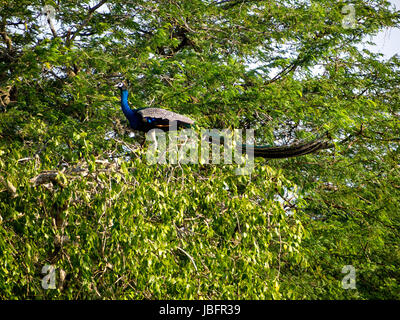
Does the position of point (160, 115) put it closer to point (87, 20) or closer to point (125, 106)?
point (125, 106)

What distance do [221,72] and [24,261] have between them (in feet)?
13.8

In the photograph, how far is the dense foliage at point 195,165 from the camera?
3.77 metres

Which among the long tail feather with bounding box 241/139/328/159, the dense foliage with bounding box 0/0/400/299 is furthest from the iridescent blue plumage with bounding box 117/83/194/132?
the long tail feather with bounding box 241/139/328/159

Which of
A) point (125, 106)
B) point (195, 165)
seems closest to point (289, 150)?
point (195, 165)

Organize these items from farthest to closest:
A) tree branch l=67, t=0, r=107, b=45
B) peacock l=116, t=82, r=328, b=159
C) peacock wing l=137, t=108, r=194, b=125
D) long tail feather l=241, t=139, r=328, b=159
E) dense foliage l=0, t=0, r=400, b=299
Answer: tree branch l=67, t=0, r=107, b=45 < peacock wing l=137, t=108, r=194, b=125 < peacock l=116, t=82, r=328, b=159 < long tail feather l=241, t=139, r=328, b=159 < dense foliage l=0, t=0, r=400, b=299

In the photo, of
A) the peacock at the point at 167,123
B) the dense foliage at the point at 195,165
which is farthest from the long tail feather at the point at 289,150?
the dense foliage at the point at 195,165

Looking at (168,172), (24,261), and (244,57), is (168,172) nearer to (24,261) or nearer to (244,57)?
(24,261)

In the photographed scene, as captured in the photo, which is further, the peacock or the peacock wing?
the peacock wing

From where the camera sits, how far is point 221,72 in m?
7.04

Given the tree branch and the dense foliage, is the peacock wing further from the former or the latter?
the tree branch

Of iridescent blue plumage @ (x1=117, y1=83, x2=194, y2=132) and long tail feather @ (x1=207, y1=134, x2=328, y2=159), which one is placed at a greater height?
iridescent blue plumage @ (x1=117, y1=83, x2=194, y2=132)

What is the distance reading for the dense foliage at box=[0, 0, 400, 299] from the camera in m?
3.77

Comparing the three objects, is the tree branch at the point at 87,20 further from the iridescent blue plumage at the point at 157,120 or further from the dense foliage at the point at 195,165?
the iridescent blue plumage at the point at 157,120
